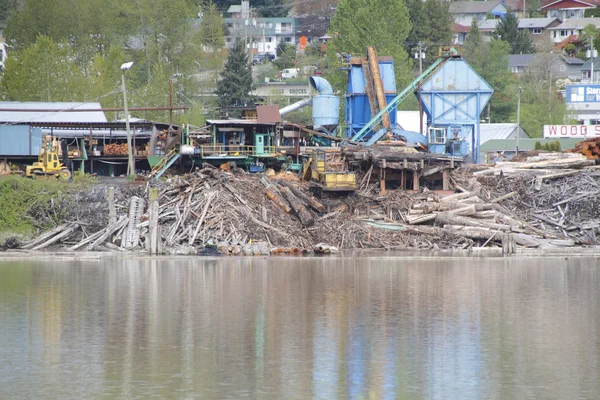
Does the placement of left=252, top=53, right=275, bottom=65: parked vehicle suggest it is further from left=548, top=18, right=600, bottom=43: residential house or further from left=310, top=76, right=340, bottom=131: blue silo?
left=310, top=76, right=340, bottom=131: blue silo

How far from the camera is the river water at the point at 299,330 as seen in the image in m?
24.0

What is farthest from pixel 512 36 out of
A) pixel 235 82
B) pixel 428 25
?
pixel 235 82

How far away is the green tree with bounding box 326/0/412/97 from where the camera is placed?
89062 mm

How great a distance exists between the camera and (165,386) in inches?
934

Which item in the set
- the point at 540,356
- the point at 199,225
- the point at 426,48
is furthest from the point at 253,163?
the point at 426,48

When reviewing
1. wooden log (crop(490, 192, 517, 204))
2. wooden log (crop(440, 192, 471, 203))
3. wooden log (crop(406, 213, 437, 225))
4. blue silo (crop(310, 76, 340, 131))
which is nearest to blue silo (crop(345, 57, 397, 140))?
blue silo (crop(310, 76, 340, 131))

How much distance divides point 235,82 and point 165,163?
44271 mm

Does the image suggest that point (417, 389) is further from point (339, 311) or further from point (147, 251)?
point (147, 251)

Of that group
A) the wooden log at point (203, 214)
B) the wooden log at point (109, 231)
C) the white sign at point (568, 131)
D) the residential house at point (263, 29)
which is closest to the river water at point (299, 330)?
the wooden log at point (109, 231)

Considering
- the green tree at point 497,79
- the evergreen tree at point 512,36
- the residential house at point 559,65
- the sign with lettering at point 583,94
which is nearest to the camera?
the sign with lettering at point 583,94

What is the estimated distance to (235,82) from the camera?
10050 cm

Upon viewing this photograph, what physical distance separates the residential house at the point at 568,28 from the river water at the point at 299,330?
12507cm

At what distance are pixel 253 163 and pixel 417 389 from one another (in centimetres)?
3626

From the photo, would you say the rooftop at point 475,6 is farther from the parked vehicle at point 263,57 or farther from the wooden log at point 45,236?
the wooden log at point 45,236
